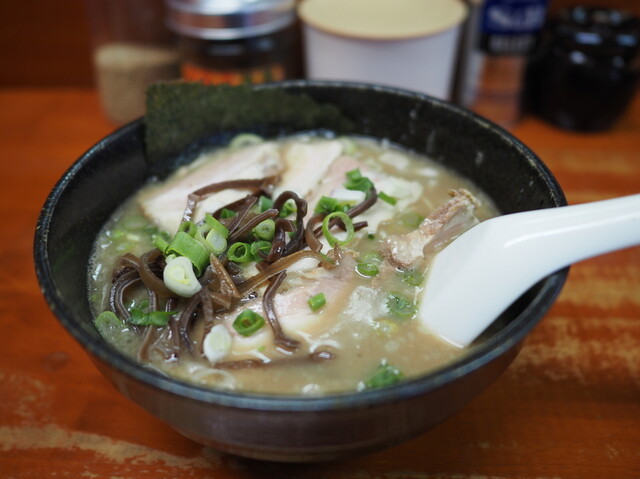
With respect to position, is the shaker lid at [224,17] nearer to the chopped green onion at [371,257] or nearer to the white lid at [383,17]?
the white lid at [383,17]

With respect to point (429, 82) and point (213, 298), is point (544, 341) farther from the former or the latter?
point (429, 82)

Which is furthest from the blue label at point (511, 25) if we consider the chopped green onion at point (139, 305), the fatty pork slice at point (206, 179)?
the chopped green onion at point (139, 305)

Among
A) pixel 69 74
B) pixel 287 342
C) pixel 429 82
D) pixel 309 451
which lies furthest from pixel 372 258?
pixel 69 74

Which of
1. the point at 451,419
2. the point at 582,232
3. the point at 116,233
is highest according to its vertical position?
the point at 582,232

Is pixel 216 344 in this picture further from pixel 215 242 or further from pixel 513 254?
pixel 513 254

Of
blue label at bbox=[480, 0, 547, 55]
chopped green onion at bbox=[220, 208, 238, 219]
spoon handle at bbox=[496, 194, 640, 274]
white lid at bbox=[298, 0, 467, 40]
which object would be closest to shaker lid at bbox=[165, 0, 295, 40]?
white lid at bbox=[298, 0, 467, 40]

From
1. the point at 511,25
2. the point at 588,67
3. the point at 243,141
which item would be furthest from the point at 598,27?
the point at 243,141
